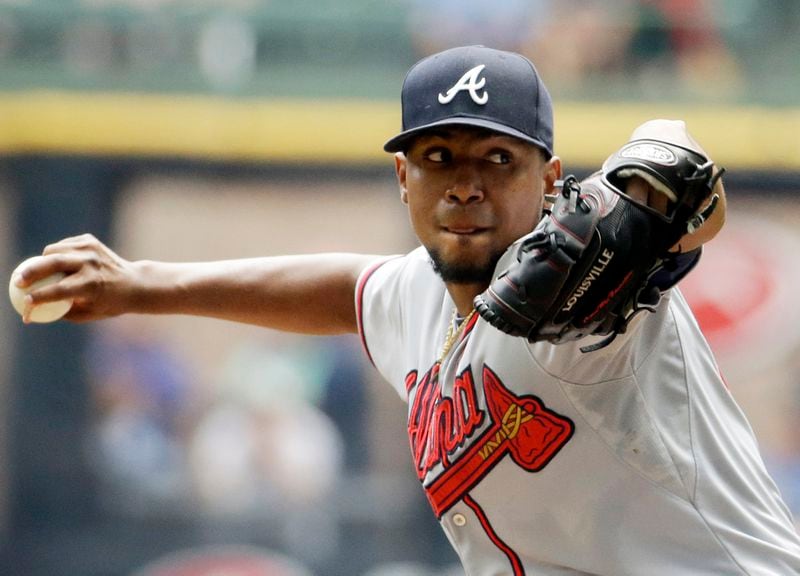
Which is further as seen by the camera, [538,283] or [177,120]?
[177,120]

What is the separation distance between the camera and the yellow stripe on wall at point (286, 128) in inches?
321

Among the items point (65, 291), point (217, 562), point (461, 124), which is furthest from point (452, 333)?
point (217, 562)

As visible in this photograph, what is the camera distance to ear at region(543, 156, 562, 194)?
103 inches

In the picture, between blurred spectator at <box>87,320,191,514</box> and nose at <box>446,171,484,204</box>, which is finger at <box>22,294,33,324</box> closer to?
nose at <box>446,171,484,204</box>

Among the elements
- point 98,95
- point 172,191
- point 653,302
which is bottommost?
point 653,302

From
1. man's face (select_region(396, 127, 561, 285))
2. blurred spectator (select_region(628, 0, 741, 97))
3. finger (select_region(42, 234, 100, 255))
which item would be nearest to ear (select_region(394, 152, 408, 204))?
man's face (select_region(396, 127, 561, 285))

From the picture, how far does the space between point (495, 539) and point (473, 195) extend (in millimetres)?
645

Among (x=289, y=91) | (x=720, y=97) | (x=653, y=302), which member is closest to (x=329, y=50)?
(x=289, y=91)

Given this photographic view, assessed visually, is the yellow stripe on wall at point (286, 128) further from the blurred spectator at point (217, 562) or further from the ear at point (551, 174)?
the ear at point (551, 174)

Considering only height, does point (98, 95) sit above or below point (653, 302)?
above

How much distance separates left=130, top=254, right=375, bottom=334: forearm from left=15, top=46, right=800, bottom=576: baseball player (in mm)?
500

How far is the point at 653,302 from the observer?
7.16 ft

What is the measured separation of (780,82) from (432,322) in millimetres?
6451

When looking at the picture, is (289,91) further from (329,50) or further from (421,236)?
(421,236)
